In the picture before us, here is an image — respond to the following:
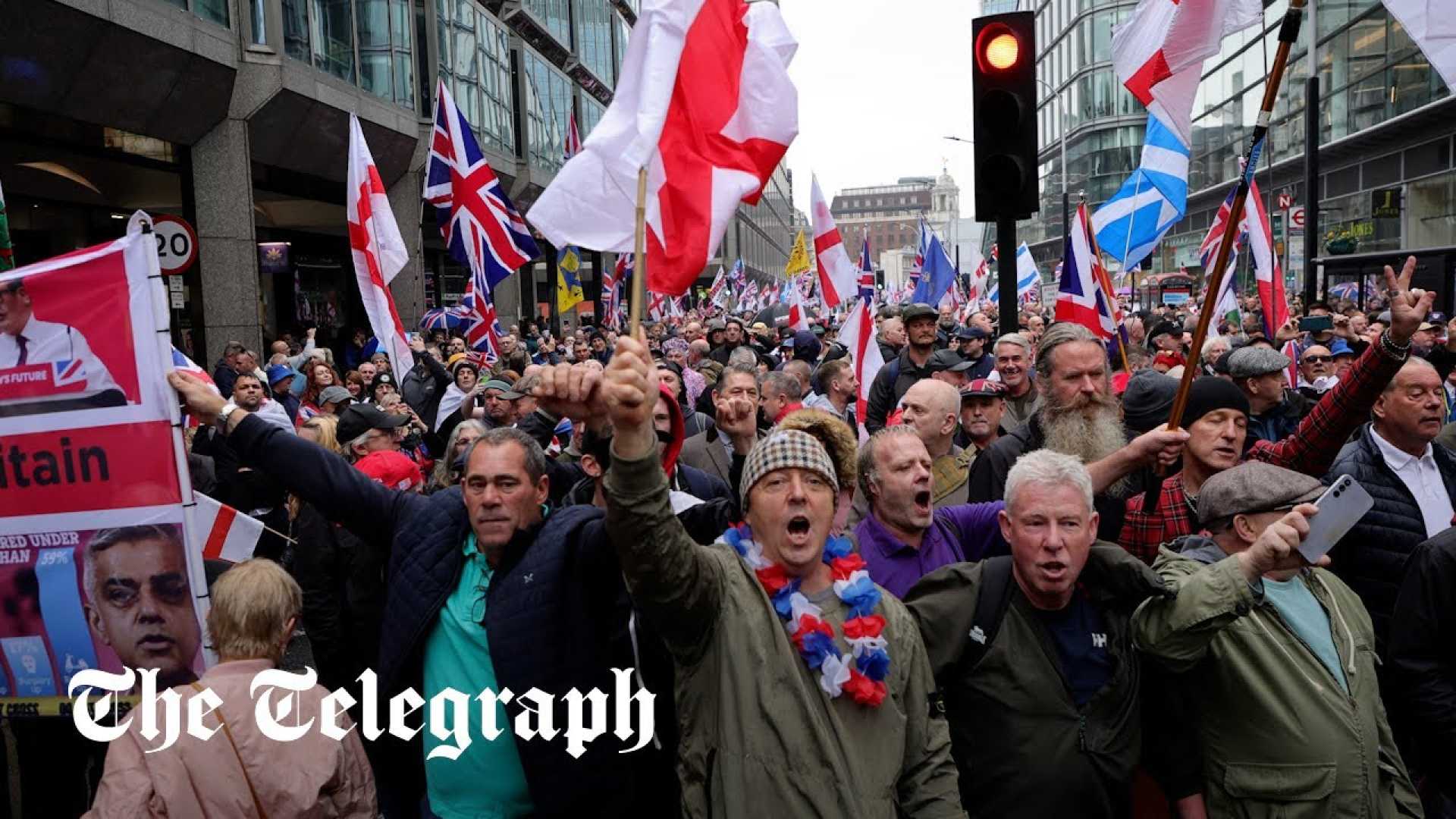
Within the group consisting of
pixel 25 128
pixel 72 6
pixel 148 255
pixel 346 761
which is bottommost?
pixel 346 761

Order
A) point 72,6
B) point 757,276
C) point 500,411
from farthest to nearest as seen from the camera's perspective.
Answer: point 757,276
point 72,6
point 500,411

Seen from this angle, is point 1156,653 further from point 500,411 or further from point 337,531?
point 500,411

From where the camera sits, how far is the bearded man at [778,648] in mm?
2562

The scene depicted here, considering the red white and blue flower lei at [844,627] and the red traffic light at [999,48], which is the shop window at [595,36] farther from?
the red white and blue flower lei at [844,627]

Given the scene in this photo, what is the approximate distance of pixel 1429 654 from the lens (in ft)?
11.6

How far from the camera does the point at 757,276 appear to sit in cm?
10025

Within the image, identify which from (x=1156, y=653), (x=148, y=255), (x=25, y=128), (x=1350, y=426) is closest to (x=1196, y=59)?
(x=1350, y=426)

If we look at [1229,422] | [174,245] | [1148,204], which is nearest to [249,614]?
[1229,422]

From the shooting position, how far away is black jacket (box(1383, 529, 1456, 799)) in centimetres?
350

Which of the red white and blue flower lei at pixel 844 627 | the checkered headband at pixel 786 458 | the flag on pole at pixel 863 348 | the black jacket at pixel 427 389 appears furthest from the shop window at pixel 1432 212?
the red white and blue flower lei at pixel 844 627

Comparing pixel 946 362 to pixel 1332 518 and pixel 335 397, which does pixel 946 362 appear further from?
pixel 1332 518

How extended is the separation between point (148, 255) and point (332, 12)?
18.8 m

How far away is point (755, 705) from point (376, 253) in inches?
261

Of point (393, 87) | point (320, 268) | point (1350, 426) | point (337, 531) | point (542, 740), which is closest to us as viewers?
point (542, 740)
